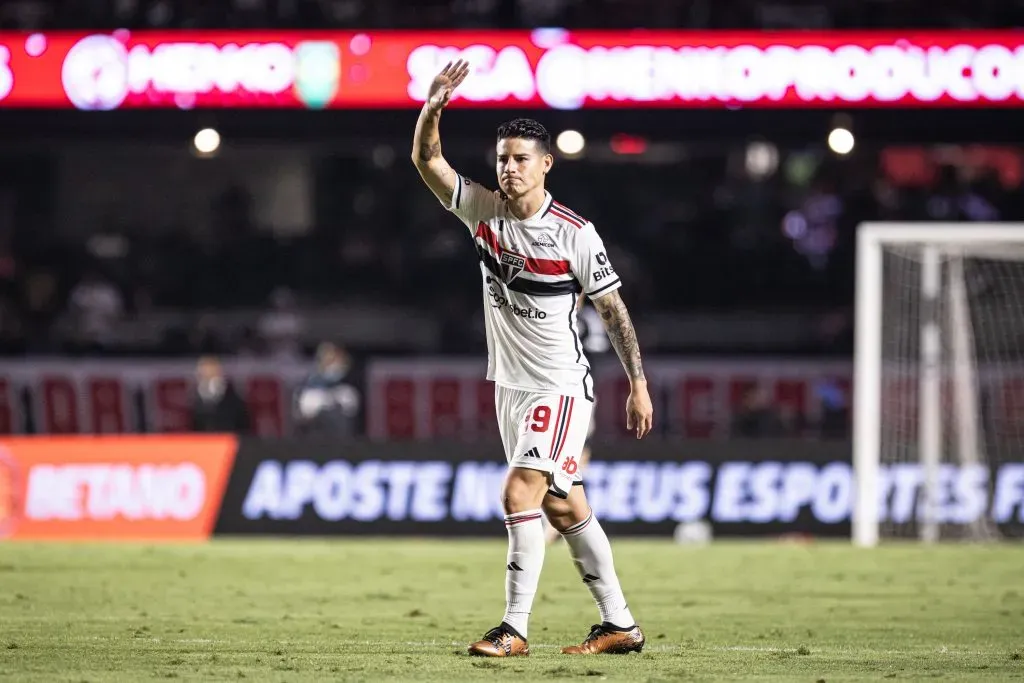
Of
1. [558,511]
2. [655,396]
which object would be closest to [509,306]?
[558,511]

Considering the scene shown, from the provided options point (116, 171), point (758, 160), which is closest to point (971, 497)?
point (758, 160)

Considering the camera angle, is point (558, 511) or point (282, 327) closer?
point (558, 511)

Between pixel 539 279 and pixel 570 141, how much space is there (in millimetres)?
11156

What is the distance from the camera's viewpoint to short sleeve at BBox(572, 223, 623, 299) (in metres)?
7.96

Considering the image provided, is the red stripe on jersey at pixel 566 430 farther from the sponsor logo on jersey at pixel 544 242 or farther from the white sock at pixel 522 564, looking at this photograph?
the sponsor logo on jersey at pixel 544 242

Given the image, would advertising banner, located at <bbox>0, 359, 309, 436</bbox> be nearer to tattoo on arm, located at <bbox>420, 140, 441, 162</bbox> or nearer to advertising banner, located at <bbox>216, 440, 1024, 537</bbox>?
advertising banner, located at <bbox>216, 440, 1024, 537</bbox>

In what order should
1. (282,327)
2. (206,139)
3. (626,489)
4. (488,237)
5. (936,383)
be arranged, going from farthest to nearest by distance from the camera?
(282,327), (206,139), (626,489), (936,383), (488,237)

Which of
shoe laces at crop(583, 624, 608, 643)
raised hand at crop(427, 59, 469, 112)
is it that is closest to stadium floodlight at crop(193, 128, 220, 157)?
raised hand at crop(427, 59, 469, 112)

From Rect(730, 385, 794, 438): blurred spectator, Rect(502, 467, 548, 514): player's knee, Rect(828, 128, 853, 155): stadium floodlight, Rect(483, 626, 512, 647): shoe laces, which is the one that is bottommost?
Rect(730, 385, 794, 438): blurred spectator

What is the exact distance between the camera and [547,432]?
791cm

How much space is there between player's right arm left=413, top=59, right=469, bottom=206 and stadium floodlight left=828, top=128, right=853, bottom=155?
11539 millimetres

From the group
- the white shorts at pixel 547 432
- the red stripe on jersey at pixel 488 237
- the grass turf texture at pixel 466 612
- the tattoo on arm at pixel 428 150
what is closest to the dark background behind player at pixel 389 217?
the grass turf texture at pixel 466 612

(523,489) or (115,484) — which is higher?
(523,489)

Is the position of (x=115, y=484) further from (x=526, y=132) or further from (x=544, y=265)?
(x=526, y=132)
